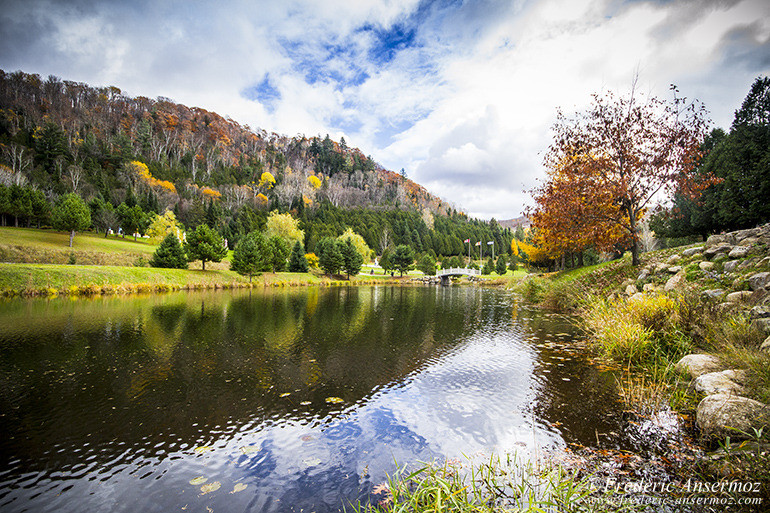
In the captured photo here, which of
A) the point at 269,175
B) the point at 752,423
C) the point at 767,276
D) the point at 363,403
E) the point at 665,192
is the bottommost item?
the point at 363,403

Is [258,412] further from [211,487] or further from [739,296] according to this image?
[739,296]

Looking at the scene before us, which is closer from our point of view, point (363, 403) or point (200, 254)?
point (363, 403)

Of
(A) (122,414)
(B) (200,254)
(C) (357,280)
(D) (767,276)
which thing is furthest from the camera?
(C) (357,280)

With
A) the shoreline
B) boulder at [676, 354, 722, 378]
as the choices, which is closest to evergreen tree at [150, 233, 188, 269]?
the shoreline

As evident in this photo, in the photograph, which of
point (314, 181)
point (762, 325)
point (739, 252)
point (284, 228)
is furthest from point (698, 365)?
point (314, 181)

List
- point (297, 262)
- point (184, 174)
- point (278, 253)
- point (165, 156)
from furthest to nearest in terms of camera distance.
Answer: point (165, 156)
point (184, 174)
point (297, 262)
point (278, 253)

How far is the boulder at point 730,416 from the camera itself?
3.95m

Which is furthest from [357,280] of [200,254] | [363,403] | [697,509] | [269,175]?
[269,175]

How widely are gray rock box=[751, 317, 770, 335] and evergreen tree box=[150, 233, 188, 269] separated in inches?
1714

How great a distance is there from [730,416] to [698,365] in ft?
8.20

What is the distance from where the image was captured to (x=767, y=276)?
305 inches

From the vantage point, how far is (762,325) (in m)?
6.19

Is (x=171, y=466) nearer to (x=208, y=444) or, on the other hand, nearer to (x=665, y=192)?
(x=208, y=444)

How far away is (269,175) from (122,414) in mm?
119412
